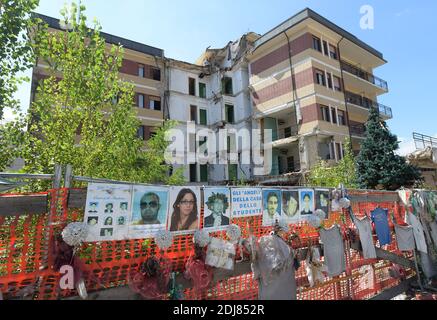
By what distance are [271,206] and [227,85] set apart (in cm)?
2700

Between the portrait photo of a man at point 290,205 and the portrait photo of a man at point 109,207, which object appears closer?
the portrait photo of a man at point 109,207

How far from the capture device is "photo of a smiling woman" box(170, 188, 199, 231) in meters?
3.09

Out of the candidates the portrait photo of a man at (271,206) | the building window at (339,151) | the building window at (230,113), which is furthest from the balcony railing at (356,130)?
the portrait photo of a man at (271,206)

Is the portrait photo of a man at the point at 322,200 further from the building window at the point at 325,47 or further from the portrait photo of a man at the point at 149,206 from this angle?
the building window at the point at 325,47

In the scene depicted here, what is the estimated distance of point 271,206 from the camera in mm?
4055

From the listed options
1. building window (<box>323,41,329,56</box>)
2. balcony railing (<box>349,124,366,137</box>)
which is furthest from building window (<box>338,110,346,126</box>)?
building window (<box>323,41,329,56</box>)

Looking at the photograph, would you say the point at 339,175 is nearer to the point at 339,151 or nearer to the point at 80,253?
the point at 339,151

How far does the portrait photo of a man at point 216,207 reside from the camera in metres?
3.38

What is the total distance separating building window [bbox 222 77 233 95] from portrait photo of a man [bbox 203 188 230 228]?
2632 centimetres

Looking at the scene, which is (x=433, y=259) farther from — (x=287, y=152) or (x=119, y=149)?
(x=287, y=152)

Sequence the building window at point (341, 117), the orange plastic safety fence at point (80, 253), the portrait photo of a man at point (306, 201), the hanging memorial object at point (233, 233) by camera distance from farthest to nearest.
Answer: the building window at point (341, 117), the portrait photo of a man at point (306, 201), the hanging memorial object at point (233, 233), the orange plastic safety fence at point (80, 253)

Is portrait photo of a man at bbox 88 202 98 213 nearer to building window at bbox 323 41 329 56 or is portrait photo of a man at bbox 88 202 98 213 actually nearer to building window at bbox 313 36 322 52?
building window at bbox 313 36 322 52

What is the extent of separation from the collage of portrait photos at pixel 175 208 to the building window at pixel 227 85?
2585 cm

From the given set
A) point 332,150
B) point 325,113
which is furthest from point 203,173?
point 325,113
